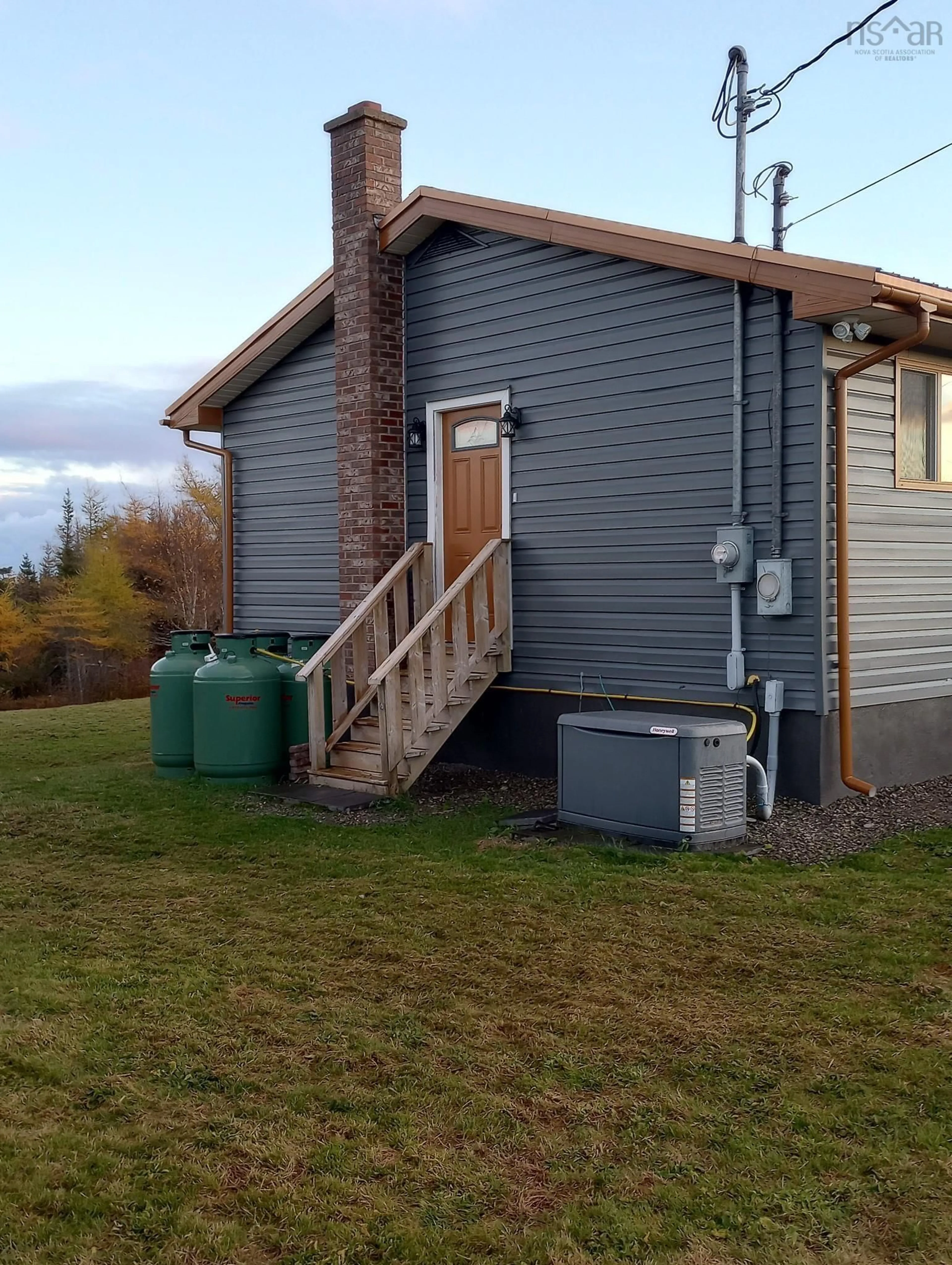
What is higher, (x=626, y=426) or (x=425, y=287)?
(x=425, y=287)

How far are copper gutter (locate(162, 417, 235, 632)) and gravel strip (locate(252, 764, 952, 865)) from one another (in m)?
4.02

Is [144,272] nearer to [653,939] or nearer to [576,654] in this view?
[576,654]

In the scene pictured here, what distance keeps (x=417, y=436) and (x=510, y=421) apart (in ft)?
3.59

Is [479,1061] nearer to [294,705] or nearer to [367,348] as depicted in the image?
[294,705]

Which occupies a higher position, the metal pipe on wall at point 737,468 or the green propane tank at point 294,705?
the metal pipe on wall at point 737,468

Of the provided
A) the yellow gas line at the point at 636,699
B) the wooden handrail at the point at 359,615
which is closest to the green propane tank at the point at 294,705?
the wooden handrail at the point at 359,615

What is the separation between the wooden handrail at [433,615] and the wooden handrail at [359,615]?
159 mm

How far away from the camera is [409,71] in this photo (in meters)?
10.6

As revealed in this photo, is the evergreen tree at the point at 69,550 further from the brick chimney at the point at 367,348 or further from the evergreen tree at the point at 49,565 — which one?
the brick chimney at the point at 367,348

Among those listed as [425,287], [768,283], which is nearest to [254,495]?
[425,287]

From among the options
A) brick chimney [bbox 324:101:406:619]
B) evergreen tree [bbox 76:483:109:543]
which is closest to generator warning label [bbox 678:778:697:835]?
brick chimney [bbox 324:101:406:619]

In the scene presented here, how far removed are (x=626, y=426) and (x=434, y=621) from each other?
6.52 feet

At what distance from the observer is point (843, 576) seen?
7.16 meters

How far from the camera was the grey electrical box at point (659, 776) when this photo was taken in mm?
6297
